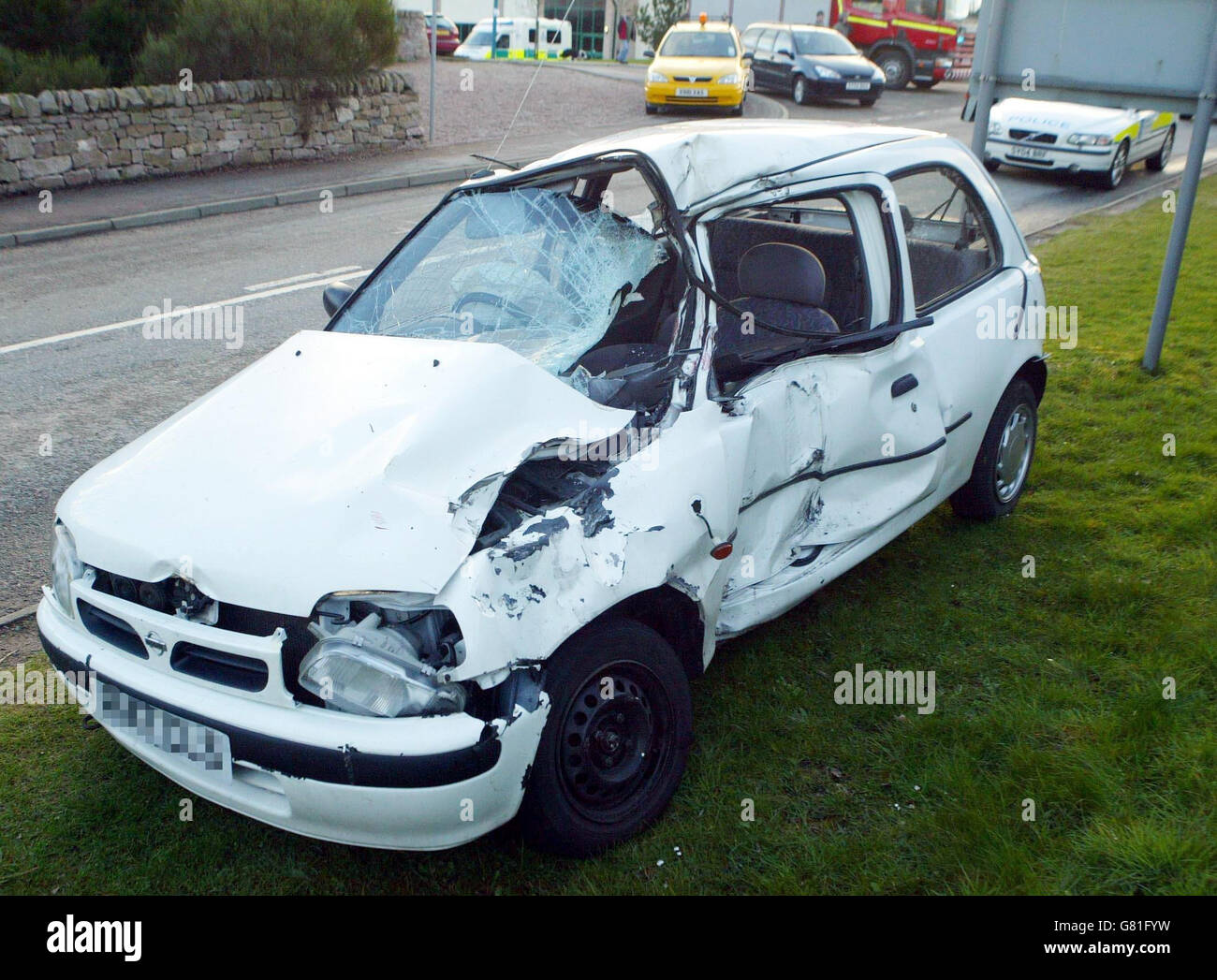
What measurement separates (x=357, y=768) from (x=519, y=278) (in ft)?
6.20

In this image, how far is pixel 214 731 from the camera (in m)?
2.71

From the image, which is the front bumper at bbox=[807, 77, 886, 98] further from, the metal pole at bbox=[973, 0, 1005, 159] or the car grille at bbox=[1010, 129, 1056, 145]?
the metal pole at bbox=[973, 0, 1005, 159]

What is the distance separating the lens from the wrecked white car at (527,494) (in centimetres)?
266

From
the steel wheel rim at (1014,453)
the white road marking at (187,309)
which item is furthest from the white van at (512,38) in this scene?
the steel wheel rim at (1014,453)

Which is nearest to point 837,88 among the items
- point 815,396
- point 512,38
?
point 512,38

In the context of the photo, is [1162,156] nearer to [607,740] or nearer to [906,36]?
[906,36]

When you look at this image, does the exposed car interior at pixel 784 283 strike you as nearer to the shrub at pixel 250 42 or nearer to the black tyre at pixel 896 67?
the shrub at pixel 250 42

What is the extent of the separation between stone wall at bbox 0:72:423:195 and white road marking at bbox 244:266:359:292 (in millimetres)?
5698

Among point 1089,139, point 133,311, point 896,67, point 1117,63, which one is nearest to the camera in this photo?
point 1117,63

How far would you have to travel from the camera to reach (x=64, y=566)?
10.2ft

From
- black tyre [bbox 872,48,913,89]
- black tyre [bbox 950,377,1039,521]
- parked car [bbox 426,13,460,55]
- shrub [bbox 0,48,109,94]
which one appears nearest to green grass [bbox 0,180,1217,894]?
black tyre [bbox 950,377,1039,521]

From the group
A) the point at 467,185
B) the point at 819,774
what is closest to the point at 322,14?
the point at 467,185

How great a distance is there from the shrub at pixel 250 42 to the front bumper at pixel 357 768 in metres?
14.9

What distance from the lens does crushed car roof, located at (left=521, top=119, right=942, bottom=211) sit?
11.8 ft
